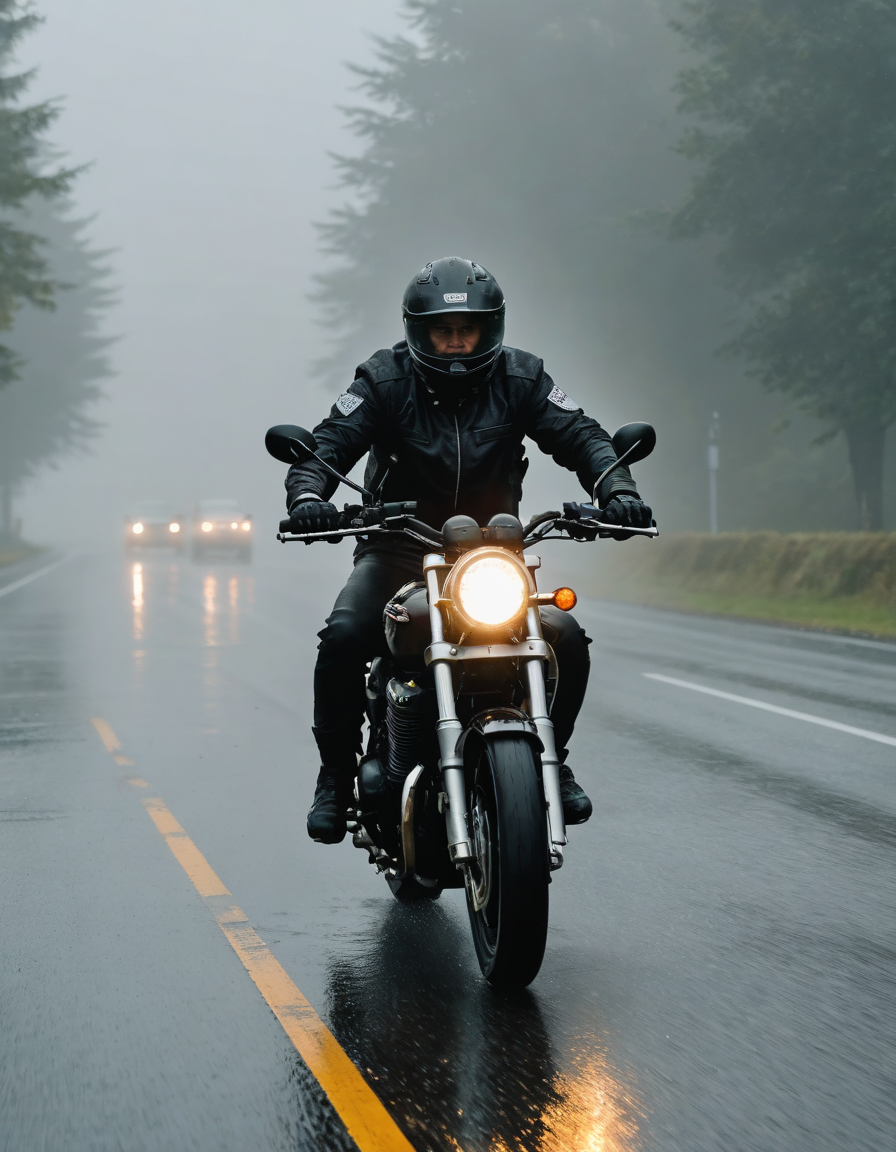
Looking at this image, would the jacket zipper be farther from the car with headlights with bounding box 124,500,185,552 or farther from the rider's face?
the car with headlights with bounding box 124,500,185,552

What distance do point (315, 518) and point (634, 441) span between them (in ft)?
3.51

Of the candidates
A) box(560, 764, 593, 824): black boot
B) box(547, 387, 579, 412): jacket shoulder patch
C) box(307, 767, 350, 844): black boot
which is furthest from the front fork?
box(547, 387, 579, 412): jacket shoulder patch

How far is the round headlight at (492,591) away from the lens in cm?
454

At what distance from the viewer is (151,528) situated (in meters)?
46.1

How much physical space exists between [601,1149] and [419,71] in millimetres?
49661

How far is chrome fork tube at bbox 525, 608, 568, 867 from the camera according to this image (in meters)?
4.37

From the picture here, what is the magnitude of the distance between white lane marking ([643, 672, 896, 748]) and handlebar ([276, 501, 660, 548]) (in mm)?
4925

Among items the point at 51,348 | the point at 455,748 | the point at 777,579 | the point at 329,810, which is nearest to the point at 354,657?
the point at 329,810

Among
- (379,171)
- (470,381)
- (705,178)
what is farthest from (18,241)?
(470,381)

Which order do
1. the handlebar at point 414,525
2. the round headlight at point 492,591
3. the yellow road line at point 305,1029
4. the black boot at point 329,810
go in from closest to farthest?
the yellow road line at point 305,1029 < the round headlight at point 492,591 < the handlebar at point 414,525 < the black boot at point 329,810

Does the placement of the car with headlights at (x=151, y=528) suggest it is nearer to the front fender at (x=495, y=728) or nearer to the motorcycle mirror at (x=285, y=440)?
the motorcycle mirror at (x=285, y=440)

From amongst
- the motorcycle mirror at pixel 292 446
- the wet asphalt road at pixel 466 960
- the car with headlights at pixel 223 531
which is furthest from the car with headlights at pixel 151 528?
the motorcycle mirror at pixel 292 446

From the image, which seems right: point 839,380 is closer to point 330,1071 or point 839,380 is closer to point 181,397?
point 330,1071

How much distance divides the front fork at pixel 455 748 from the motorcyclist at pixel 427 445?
0.51 meters
